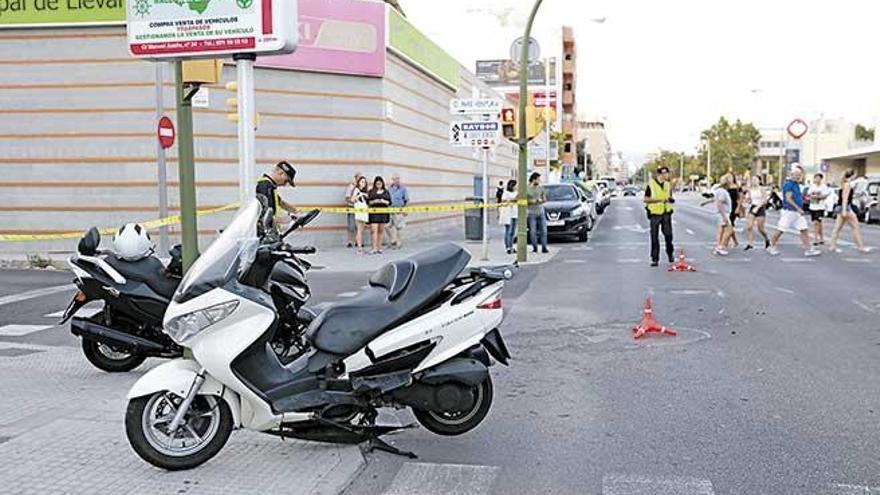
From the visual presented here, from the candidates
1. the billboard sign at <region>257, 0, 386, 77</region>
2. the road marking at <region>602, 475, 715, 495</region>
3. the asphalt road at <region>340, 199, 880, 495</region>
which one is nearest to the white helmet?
the asphalt road at <region>340, 199, 880, 495</region>

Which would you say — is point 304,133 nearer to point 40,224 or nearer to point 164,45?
point 40,224

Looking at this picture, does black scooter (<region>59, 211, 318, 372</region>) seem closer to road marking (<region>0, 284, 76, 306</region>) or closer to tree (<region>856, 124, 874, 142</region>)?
road marking (<region>0, 284, 76, 306</region>)

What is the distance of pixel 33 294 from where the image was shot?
12242mm

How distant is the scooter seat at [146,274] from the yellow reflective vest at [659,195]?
10.3m

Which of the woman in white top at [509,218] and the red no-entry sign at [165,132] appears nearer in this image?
the red no-entry sign at [165,132]

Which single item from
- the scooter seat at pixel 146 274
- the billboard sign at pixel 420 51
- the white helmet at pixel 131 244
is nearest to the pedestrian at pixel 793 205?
the billboard sign at pixel 420 51

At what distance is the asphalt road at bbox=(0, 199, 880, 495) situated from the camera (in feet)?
16.0

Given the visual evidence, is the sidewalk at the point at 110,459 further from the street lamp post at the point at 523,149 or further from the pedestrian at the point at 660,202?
the street lamp post at the point at 523,149

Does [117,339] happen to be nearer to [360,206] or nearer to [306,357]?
[306,357]

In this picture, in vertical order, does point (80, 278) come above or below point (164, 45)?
below

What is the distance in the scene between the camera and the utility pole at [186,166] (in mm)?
6945

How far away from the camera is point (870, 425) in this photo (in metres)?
5.75

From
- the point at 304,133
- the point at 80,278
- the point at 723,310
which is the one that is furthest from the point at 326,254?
the point at 80,278

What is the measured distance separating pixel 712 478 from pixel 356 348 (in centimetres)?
212
